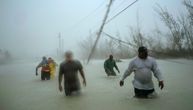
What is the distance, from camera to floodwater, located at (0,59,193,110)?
440 cm

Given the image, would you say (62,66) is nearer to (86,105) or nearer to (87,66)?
(87,66)

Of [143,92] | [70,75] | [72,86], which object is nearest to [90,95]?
[72,86]

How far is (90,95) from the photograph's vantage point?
5379 mm

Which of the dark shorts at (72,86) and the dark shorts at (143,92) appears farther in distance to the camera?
the dark shorts at (72,86)

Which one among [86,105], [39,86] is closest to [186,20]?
[86,105]

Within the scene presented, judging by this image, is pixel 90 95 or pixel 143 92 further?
pixel 90 95

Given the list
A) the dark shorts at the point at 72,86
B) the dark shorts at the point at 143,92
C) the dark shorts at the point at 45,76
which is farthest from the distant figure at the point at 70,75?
the dark shorts at the point at 45,76

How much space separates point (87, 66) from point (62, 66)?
1.58 ft

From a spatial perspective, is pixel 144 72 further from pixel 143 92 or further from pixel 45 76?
pixel 45 76

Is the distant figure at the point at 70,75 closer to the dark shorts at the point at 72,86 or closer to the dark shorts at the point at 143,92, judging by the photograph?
the dark shorts at the point at 72,86

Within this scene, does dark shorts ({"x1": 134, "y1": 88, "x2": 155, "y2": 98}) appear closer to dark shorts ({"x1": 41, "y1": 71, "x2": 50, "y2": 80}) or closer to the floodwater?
the floodwater

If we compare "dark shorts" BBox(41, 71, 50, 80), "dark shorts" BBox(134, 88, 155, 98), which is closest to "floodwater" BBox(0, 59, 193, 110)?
"dark shorts" BBox(134, 88, 155, 98)

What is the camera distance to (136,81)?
5.27m

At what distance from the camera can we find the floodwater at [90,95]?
4.40 metres
